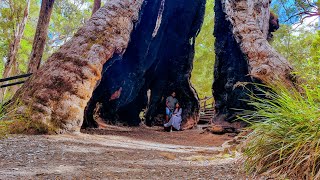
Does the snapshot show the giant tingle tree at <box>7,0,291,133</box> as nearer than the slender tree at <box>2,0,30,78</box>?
Yes

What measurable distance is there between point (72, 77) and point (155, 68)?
7.01 meters

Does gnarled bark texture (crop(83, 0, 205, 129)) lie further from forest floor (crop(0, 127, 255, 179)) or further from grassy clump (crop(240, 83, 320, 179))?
grassy clump (crop(240, 83, 320, 179))

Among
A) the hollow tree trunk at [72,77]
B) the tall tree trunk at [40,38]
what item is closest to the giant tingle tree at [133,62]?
the hollow tree trunk at [72,77]

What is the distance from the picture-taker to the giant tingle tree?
526cm

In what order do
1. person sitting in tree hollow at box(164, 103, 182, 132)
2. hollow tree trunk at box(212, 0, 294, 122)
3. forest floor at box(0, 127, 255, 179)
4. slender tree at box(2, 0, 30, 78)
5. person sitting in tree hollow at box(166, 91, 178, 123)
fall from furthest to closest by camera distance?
slender tree at box(2, 0, 30, 78) < person sitting in tree hollow at box(166, 91, 178, 123) < person sitting in tree hollow at box(164, 103, 182, 132) < hollow tree trunk at box(212, 0, 294, 122) < forest floor at box(0, 127, 255, 179)

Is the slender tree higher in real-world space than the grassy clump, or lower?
higher

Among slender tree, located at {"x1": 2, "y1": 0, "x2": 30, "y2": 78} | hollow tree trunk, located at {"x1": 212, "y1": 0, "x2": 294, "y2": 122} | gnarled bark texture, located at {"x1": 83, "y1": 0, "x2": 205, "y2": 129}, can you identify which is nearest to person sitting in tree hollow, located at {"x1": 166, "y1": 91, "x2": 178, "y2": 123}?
gnarled bark texture, located at {"x1": 83, "y1": 0, "x2": 205, "y2": 129}

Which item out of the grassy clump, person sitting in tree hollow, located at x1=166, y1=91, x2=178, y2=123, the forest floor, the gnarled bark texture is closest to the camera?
the grassy clump

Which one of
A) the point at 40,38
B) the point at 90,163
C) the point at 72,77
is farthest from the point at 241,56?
the point at 90,163

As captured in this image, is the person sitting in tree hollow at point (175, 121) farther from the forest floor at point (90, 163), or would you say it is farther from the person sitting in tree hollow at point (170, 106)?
the forest floor at point (90, 163)

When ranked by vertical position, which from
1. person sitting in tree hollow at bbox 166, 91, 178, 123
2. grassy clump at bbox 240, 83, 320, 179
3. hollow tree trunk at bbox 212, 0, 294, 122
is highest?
hollow tree trunk at bbox 212, 0, 294, 122

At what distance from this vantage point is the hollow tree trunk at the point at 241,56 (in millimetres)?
6688

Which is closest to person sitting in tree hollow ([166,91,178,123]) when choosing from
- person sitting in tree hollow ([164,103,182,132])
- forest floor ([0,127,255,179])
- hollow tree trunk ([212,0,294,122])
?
person sitting in tree hollow ([164,103,182,132])

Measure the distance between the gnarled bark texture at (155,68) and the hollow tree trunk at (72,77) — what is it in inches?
115
